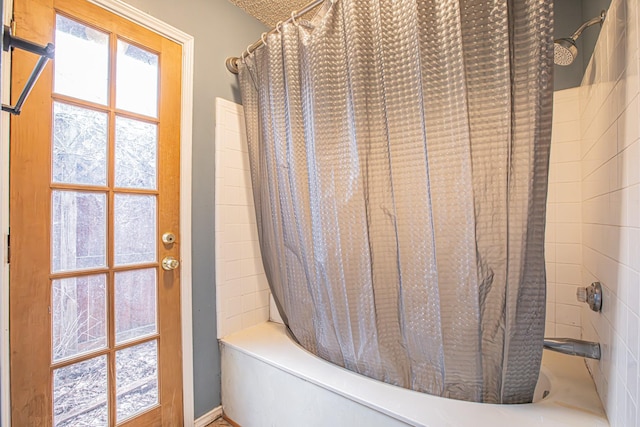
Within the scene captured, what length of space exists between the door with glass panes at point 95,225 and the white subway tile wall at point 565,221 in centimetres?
207

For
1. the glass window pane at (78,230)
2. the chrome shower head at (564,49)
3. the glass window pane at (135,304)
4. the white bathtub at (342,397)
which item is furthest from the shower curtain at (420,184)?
the glass window pane at (78,230)

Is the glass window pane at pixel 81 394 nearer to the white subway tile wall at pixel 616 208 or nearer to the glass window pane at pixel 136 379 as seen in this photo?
the glass window pane at pixel 136 379

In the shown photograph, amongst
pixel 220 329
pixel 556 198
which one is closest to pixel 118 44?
pixel 220 329

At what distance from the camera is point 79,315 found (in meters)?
1.25

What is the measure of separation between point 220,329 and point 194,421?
48 centimetres

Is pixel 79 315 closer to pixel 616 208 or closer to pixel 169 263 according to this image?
pixel 169 263

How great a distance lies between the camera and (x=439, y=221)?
1071 millimetres

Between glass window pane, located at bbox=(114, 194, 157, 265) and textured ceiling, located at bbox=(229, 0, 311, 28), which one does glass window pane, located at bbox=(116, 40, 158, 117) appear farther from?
textured ceiling, located at bbox=(229, 0, 311, 28)

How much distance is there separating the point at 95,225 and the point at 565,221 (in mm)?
2377

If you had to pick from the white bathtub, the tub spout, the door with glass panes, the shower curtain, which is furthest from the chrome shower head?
the door with glass panes

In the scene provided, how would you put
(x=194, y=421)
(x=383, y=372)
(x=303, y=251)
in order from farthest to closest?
(x=194, y=421) < (x=303, y=251) < (x=383, y=372)

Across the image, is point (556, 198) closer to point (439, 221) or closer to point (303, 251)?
point (439, 221)

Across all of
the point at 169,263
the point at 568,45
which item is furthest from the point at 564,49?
the point at 169,263

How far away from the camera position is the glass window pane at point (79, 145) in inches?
47.4
